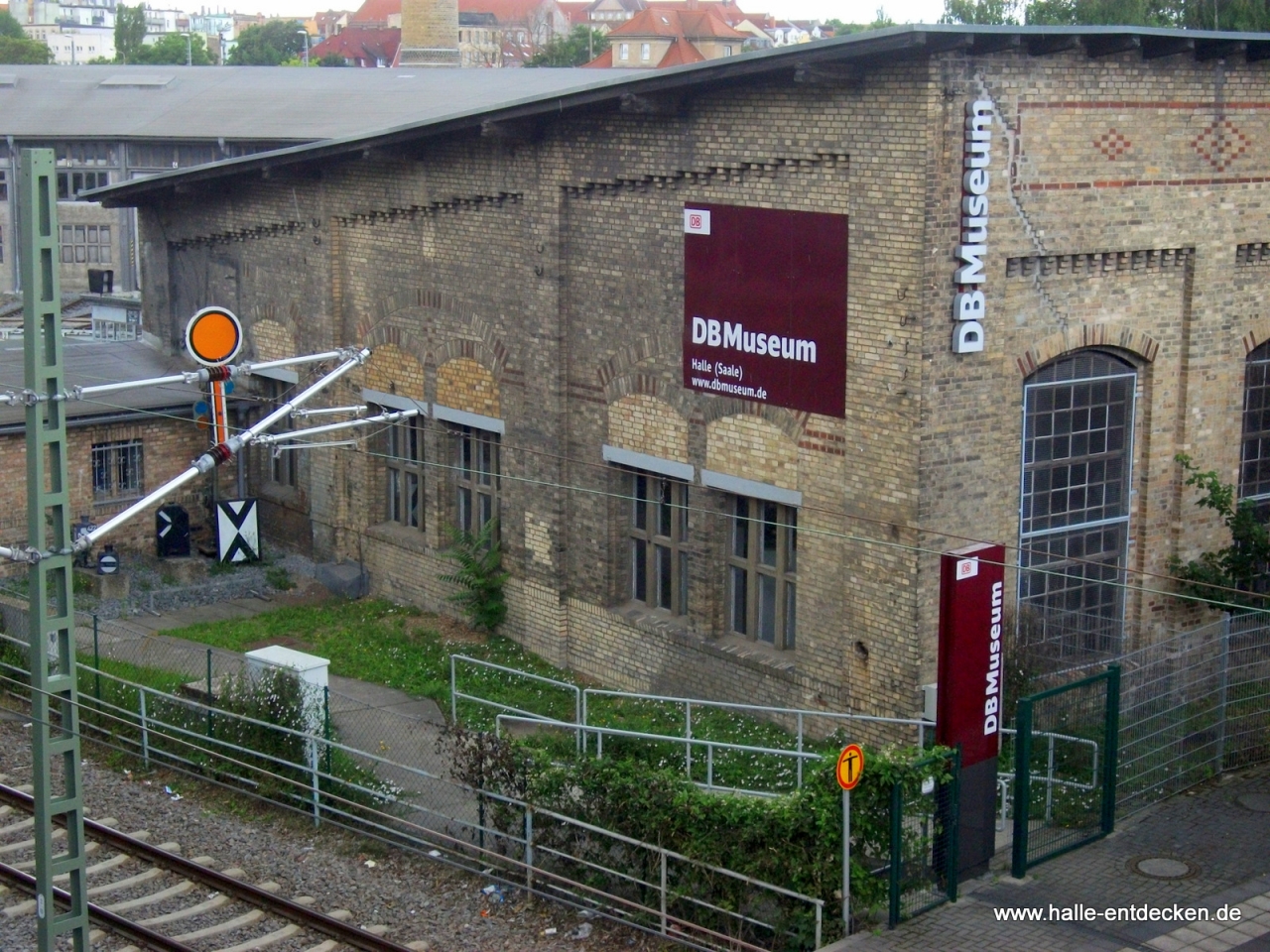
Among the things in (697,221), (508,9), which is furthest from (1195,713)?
(508,9)

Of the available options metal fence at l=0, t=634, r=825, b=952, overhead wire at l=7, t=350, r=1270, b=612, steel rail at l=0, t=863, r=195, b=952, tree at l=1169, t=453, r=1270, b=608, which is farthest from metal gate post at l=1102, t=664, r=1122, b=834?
steel rail at l=0, t=863, r=195, b=952

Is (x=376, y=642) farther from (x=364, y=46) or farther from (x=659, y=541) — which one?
(x=364, y=46)

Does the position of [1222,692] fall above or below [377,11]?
below

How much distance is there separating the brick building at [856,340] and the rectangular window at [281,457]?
14.1 feet

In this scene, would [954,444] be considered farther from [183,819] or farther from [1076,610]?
[183,819]

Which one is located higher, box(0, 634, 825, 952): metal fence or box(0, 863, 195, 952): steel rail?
box(0, 634, 825, 952): metal fence

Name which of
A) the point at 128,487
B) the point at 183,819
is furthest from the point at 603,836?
the point at 128,487

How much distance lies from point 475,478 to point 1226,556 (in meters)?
10.3

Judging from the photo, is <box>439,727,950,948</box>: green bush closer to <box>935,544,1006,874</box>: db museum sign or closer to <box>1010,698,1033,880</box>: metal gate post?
<box>935,544,1006,874</box>: db museum sign

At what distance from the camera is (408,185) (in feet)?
79.2

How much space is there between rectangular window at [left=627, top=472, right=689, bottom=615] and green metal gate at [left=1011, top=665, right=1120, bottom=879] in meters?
5.73

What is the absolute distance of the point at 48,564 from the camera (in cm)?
1273

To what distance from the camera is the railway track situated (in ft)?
48.4

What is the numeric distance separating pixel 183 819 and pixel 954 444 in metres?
8.93
